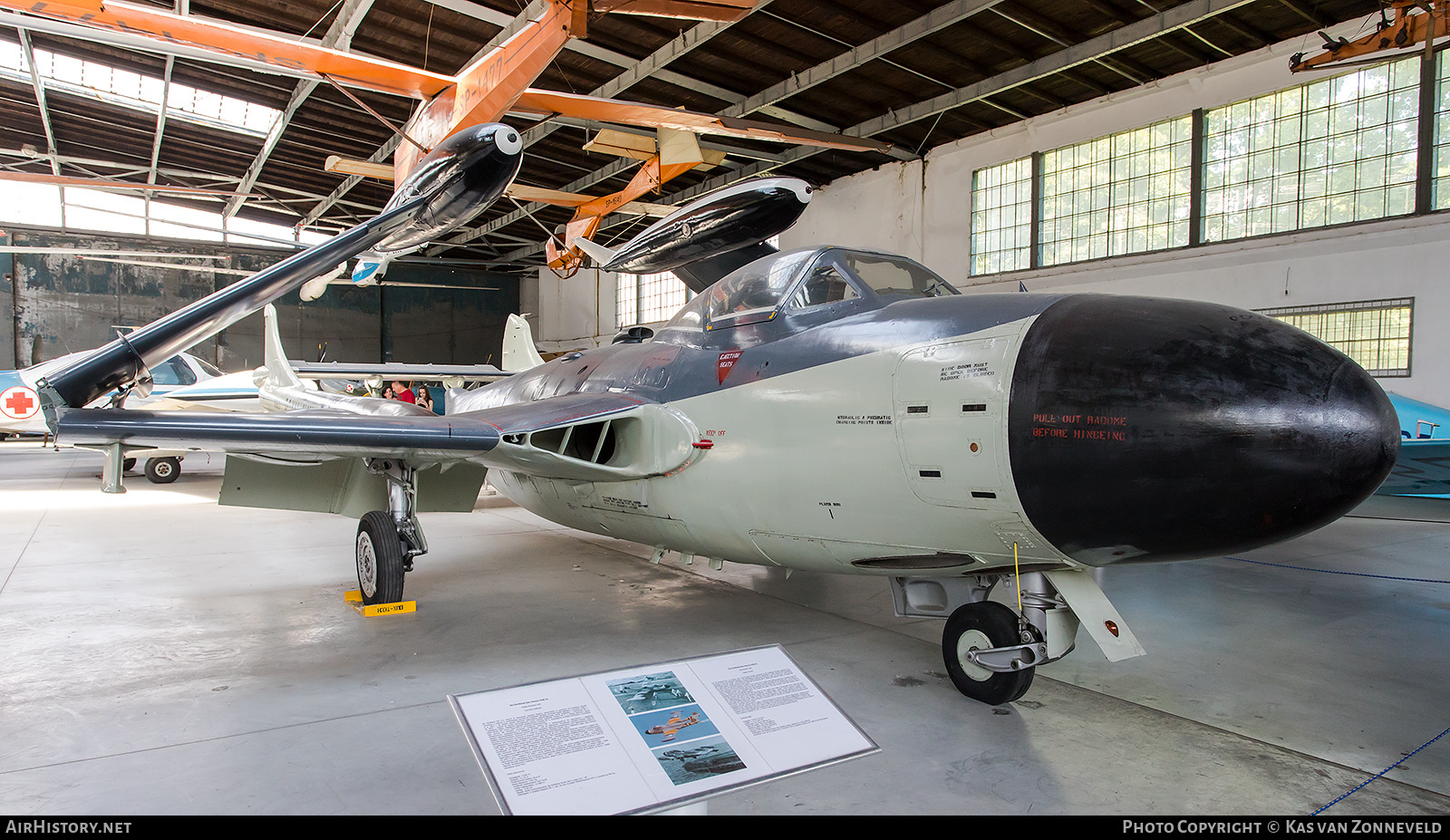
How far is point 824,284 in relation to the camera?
428 cm

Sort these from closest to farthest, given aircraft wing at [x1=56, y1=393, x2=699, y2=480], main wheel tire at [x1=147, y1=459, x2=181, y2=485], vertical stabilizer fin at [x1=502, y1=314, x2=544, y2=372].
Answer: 1. aircraft wing at [x1=56, y1=393, x2=699, y2=480]
2. vertical stabilizer fin at [x1=502, y1=314, x2=544, y2=372]
3. main wheel tire at [x1=147, y1=459, x2=181, y2=485]

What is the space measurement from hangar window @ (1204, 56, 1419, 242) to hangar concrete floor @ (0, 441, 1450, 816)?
5558 millimetres

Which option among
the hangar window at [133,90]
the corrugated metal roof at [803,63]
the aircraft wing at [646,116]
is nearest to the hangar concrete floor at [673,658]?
the corrugated metal roof at [803,63]

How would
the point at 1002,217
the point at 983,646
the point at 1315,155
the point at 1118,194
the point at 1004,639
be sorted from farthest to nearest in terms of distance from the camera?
1. the point at 1002,217
2. the point at 1118,194
3. the point at 1315,155
4. the point at 983,646
5. the point at 1004,639

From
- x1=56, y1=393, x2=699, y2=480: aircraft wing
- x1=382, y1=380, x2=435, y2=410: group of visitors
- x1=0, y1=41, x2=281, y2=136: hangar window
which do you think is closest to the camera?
x1=56, y1=393, x2=699, y2=480: aircraft wing

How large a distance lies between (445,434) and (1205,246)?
12.4 meters

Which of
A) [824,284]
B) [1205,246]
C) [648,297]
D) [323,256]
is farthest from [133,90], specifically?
[1205,246]

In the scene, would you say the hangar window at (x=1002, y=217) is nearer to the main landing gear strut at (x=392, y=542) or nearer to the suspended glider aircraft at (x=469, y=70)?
the suspended glider aircraft at (x=469, y=70)

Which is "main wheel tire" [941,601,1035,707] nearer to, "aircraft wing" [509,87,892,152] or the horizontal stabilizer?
the horizontal stabilizer

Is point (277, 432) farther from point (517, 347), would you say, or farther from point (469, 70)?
point (469, 70)

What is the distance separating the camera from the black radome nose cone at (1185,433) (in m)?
2.73

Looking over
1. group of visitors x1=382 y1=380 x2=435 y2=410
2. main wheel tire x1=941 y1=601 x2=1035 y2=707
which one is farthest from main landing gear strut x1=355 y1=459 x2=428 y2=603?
group of visitors x1=382 y1=380 x2=435 y2=410

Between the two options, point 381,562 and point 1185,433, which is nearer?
point 1185,433

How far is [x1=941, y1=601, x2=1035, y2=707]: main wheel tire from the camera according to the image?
12.4 ft
